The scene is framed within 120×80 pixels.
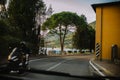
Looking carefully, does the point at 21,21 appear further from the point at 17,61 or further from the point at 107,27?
the point at 107,27

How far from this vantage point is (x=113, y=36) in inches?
40.7

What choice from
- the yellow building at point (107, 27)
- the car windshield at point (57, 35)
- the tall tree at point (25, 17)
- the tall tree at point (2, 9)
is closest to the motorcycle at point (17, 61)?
the car windshield at point (57, 35)

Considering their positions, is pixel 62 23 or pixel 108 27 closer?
pixel 108 27

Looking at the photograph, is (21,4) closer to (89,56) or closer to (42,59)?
(42,59)

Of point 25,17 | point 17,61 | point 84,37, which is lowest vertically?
point 17,61

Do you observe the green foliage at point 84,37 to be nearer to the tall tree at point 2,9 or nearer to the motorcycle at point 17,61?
the motorcycle at point 17,61

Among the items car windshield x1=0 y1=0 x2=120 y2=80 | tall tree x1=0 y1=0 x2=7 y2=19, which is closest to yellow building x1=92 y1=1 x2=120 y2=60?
car windshield x1=0 y1=0 x2=120 y2=80

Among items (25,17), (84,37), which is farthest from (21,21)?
(84,37)

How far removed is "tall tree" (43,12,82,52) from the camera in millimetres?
1154

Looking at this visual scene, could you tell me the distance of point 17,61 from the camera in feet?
3.41

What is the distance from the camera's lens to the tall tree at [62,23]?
1.15 meters

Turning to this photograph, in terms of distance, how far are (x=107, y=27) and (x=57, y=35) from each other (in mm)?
291

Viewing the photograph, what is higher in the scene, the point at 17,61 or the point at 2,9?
the point at 2,9

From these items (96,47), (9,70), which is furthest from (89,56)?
(9,70)
